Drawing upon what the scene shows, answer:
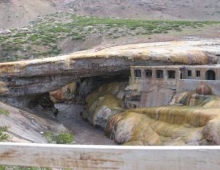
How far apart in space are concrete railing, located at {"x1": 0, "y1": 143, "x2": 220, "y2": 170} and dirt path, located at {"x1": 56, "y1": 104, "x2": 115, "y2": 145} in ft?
66.2

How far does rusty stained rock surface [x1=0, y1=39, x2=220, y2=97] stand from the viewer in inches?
1096

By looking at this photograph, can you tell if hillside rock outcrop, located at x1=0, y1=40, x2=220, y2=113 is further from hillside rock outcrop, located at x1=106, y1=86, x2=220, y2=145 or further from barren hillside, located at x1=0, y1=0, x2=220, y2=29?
barren hillside, located at x1=0, y1=0, x2=220, y2=29

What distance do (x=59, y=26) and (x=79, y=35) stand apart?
9.24 meters

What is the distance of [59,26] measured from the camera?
6294 centimetres

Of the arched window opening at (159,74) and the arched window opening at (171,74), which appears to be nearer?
the arched window opening at (171,74)

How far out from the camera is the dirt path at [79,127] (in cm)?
2578

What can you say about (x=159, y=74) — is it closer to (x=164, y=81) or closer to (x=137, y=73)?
(x=164, y=81)

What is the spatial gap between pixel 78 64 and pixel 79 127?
4.57 metres

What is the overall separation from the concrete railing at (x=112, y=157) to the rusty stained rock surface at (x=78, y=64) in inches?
922

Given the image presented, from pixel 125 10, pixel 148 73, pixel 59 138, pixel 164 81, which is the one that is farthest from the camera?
pixel 125 10

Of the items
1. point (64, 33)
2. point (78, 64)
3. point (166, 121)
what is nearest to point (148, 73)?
point (78, 64)

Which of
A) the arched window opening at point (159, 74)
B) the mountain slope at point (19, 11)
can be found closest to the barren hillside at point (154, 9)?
the mountain slope at point (19, 11)

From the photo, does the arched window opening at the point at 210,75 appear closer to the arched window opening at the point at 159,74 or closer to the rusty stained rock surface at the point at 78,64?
the rusty stained rock surface at the point at 78,64

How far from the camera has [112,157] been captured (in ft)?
14.3
